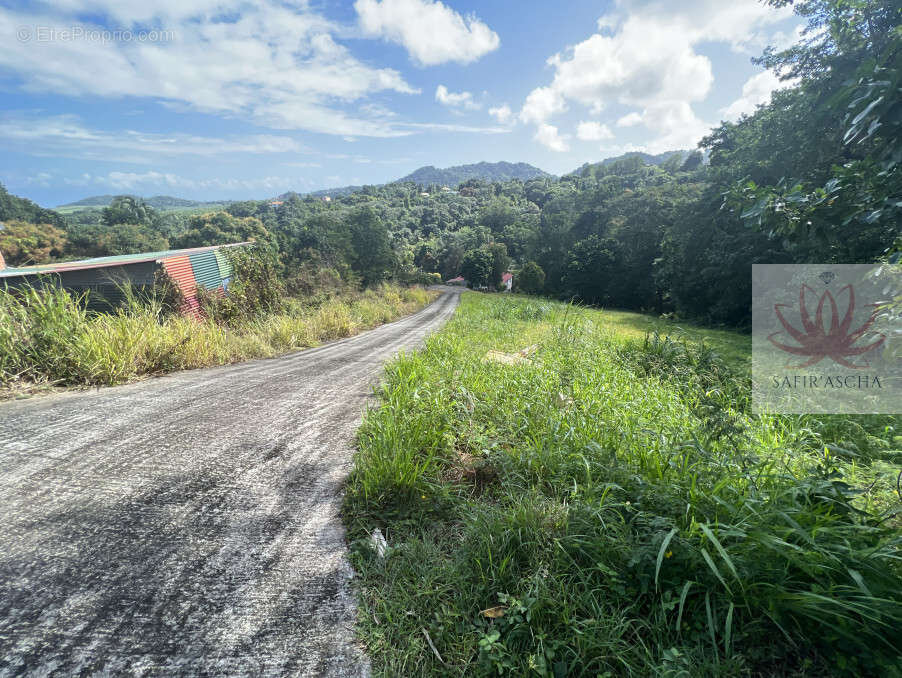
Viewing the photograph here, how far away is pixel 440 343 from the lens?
5.54m

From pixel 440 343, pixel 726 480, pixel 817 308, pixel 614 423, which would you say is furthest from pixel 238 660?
pixel 817 308

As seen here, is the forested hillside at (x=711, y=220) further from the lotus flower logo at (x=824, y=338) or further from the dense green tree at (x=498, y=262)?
the lotus flower logo at (x=824, y=338)

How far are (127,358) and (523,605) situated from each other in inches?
172

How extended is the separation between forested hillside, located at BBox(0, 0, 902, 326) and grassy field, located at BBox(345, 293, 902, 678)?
6.31 feet

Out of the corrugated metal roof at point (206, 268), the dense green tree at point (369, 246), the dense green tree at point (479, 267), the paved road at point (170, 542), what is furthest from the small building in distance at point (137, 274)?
the dense green tree at point (479, 267)

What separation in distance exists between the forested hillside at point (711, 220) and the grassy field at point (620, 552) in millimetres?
1923

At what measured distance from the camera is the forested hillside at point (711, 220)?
8.16 ft

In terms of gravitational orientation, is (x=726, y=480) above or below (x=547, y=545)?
above

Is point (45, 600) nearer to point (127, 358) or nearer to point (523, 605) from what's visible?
point (523, 605)

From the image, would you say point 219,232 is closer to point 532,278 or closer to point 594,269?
point 532,278

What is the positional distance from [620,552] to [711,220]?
21.3 m

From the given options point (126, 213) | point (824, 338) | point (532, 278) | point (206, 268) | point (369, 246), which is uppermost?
point (126, 213)

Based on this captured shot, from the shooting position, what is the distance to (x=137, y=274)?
13062 millimetres

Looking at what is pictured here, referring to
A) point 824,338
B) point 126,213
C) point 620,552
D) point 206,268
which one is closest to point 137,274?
point 206,268
